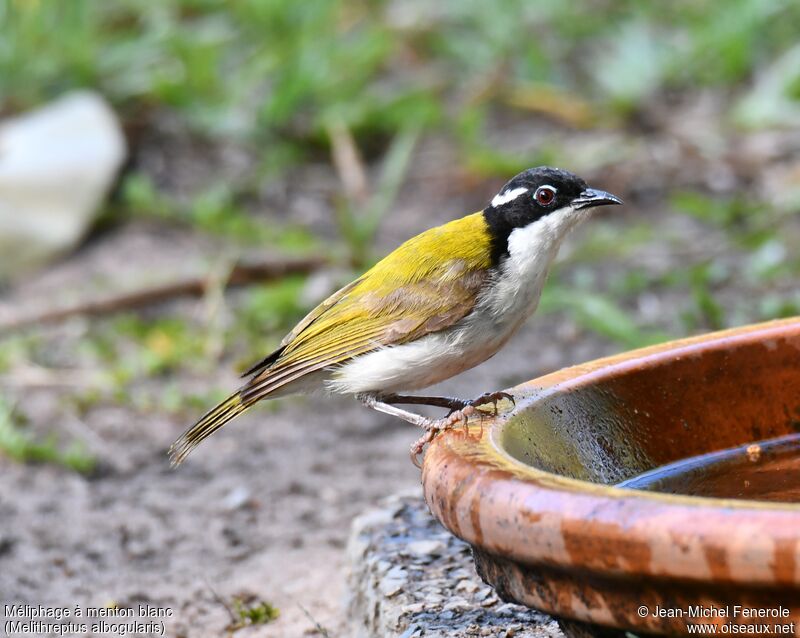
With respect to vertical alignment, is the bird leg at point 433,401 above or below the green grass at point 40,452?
above

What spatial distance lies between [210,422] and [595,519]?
2.41 m

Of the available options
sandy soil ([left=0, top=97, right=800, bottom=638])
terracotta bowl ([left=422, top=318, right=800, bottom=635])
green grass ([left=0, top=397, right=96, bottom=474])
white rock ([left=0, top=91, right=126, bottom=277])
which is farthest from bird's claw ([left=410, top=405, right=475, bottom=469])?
white rock ([left=0, top=91, right=126, bottom=277])

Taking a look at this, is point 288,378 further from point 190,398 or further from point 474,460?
point 190,398

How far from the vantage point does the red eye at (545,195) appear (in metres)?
4.30

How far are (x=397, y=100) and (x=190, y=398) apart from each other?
414cm

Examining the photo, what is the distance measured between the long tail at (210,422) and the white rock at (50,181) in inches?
168

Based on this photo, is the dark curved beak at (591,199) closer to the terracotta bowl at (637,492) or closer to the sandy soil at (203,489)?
the terracotta bowl at (637,492)

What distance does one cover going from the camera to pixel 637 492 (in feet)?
7.75

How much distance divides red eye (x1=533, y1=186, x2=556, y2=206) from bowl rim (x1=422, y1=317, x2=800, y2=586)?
149cm

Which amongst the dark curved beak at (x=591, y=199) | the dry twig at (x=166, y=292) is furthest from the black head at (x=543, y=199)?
the dry twig at (x=166, y=292)

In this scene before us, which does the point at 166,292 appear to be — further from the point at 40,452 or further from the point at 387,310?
the point at 387,310

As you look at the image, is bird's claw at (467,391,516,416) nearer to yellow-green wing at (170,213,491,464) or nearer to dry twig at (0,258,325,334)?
yellow-green wing at (170,213,491,464)

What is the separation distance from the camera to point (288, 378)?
4.37m

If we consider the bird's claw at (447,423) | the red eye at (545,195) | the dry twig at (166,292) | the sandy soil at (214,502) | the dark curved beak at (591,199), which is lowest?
the sandy soil at (214,502)
